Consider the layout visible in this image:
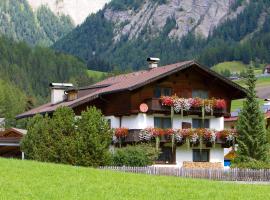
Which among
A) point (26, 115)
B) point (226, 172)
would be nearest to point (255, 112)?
point (226, 172)

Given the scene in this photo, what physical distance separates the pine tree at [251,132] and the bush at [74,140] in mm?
11876

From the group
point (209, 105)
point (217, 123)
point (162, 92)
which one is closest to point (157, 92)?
point (162, 92)

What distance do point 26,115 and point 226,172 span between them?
25236 millimetres

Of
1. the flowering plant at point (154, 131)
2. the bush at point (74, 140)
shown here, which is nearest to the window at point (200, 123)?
the flowering plant at point (154, 131)

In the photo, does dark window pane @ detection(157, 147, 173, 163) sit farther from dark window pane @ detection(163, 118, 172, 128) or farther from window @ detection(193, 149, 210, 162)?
window @ detection(193, 149, 210, 162)

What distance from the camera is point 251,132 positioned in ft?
151

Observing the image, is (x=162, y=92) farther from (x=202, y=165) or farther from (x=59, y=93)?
(x=59, y=93)

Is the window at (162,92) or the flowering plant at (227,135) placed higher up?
the window at (162,92)

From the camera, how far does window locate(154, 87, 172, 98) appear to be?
154 ft

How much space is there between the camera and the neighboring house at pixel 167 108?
4522 cm

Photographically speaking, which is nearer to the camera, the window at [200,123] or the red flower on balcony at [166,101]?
the red flower on balcony at [166,101]

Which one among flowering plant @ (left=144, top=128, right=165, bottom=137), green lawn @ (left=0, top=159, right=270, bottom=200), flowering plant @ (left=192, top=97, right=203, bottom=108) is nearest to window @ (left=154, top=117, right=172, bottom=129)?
flowering plant @ (left=144, top=128, right=165, bottom=137)

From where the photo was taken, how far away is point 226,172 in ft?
122

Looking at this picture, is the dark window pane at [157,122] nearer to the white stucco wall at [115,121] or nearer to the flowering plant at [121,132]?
the flowering plant at [121,132]
